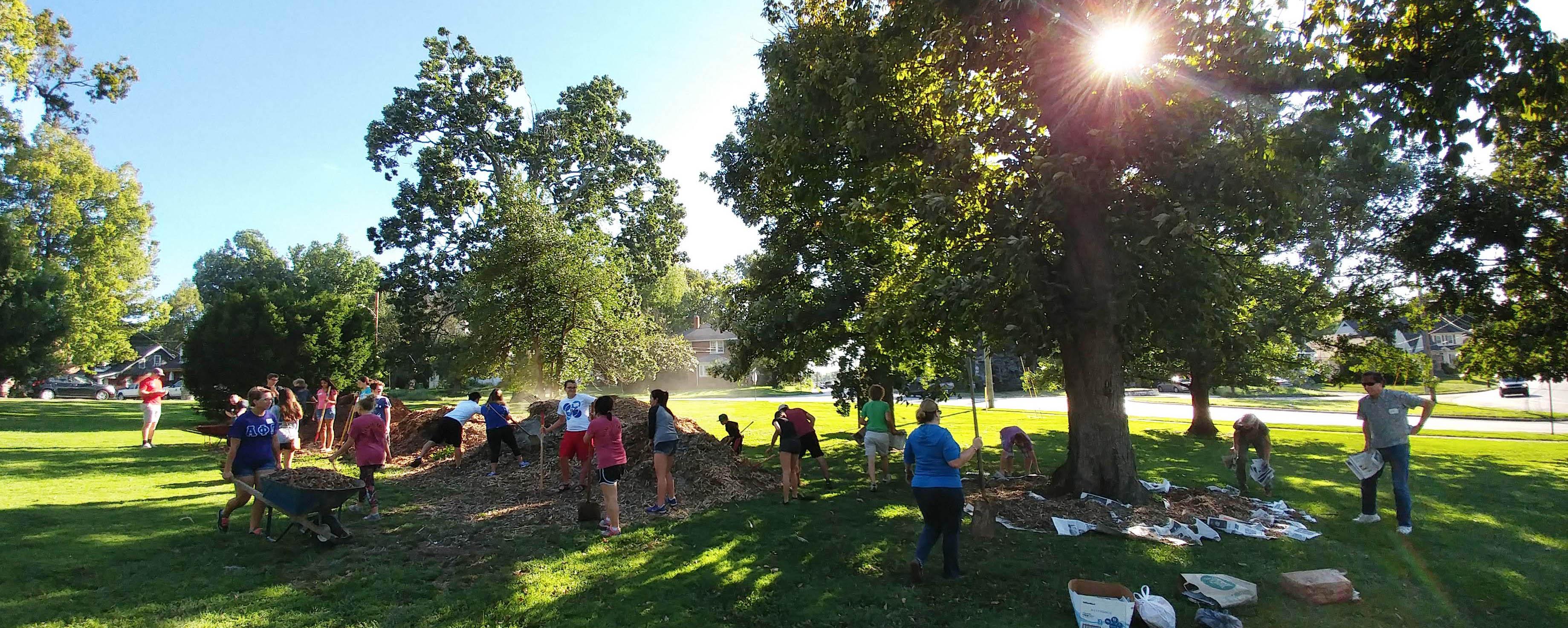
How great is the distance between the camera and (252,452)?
314 inches

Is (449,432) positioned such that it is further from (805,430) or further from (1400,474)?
(1400,474)

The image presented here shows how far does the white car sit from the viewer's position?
54.0 meters

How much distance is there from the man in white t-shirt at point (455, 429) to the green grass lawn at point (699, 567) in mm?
1742

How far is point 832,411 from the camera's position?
34812mm

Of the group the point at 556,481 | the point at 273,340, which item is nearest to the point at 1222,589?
the point at 556,481

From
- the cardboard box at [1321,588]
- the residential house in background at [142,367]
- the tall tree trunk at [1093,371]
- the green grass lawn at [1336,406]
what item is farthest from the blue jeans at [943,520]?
the residential house in background at [142,367]

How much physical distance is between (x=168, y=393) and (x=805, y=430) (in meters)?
67.3

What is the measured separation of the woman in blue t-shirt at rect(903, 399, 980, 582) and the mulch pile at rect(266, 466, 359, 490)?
19.6 feet

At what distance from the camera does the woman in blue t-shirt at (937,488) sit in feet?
21.6

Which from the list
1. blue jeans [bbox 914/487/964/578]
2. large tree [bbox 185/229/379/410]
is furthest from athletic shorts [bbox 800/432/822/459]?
large tree [bbox 185/229/379/410]

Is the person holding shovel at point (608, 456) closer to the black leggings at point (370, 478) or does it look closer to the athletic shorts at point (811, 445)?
the black leggings at point (370, 478)

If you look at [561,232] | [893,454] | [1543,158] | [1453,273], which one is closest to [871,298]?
[893,454]

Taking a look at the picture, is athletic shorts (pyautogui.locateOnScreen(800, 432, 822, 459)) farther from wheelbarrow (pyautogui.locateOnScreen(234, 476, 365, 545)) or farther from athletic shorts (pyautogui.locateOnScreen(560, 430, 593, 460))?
wheelbarrow (pyautogui.locateOnScreen(234, 476, 365, 545))

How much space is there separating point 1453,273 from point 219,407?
34.7m
